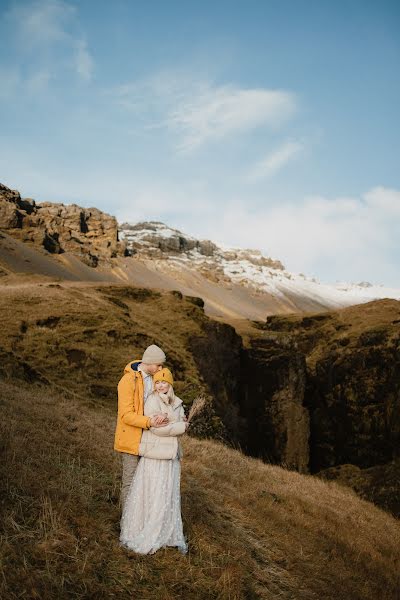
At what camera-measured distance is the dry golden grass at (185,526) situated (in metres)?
5.49

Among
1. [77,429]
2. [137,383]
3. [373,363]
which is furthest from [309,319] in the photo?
[137,383]

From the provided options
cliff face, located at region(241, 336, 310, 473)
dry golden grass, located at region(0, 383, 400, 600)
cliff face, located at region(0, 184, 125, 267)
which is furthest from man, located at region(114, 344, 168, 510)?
cliff face, located at region(0, 184, 125, 267)

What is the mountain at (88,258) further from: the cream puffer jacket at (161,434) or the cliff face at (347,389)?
the cream puffer jacket at (161,434)

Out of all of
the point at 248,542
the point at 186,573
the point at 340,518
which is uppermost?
the point at 186,573

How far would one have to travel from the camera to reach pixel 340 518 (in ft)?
41.2

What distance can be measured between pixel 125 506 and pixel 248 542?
316cm

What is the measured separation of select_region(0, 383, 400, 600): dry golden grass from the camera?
216 inches

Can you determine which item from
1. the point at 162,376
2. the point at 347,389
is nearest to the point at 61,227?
the point at 347,389

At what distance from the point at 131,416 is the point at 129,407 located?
134 mm

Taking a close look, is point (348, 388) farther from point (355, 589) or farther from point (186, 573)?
point (186, 573)

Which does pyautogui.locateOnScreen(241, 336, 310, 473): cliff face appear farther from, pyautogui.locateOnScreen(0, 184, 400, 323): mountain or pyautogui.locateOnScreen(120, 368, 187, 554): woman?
pyautogui.locateOnScreen(0, 184, 400, 323): mountain

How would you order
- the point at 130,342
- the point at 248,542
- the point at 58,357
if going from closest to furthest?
the point at 248,542 → the point at 58,357 → the point at 130,342

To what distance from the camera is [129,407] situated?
6.40 meters

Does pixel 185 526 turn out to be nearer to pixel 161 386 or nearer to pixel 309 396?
pixel 161 386
